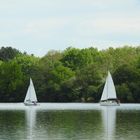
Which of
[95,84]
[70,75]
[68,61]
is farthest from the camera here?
[68,61]

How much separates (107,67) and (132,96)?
→ 76.0ft

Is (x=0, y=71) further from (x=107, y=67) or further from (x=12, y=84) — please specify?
(x=107, y=67)

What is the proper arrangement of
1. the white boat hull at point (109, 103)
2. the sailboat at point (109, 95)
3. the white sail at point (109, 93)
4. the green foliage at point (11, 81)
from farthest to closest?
the green foliage at point (11, 81)
the white sail at point (109, 93)
the sailboat at point (109, 95)
the white boat hull at point (109, 103)

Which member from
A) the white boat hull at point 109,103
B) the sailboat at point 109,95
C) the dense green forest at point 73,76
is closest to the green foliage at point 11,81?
the dense green forest at point 73,76

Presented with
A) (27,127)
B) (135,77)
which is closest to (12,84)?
(135,77)

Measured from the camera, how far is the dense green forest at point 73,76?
130 meters

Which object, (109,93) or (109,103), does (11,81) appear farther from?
(109,103)

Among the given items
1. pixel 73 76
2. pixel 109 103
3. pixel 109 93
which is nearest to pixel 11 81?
pixel 73 76

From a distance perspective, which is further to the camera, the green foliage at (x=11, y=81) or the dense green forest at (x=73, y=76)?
the green foliage at (x=11, y=81)

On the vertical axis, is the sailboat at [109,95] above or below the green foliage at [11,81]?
below

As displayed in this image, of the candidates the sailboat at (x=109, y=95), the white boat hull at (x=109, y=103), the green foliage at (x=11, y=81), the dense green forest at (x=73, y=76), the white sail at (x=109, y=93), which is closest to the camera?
the white boat hull at (x=109, y=103)

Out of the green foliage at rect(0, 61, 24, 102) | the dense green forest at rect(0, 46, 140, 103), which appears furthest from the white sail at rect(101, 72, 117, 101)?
the green foliage at rect(0, 61, 24, 102)

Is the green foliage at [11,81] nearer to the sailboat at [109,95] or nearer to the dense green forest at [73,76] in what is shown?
the dense green forest at [73,76]

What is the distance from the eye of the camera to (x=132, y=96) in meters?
127
